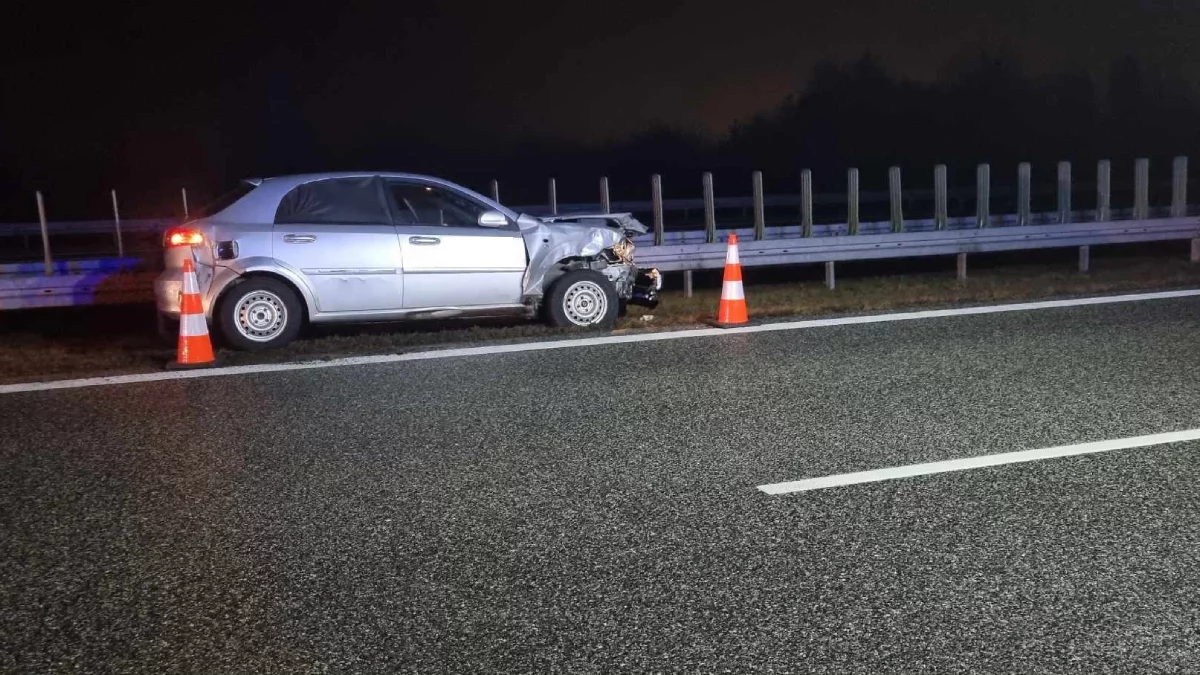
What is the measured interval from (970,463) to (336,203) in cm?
623

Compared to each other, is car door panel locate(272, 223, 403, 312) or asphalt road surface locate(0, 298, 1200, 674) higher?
car door panel locate(272, 223, 403, 312)

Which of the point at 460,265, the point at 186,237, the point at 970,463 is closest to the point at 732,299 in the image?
the point at 460,265

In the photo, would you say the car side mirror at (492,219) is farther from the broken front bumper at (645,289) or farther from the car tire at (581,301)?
the broken front bumper at (645,289)

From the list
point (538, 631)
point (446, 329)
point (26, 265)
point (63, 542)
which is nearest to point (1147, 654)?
point (538, 631)

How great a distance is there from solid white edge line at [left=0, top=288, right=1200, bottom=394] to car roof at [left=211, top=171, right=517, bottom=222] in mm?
1515

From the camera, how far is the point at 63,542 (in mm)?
4477

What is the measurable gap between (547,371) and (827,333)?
274 centimetres

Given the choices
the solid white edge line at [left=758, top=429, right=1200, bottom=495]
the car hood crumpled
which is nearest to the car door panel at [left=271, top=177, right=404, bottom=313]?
the car hood crumpled

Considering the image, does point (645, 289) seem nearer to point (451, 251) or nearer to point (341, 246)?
point (451, 251)

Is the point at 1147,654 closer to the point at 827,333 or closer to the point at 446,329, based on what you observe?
the point at 827,333

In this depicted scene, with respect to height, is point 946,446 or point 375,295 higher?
point 375,295

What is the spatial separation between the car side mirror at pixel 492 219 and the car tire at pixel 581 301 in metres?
0.74

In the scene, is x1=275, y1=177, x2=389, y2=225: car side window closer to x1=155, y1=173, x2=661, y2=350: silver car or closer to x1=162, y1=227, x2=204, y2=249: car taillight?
x1=155, y1=173, x2=661, y2=350: silver car

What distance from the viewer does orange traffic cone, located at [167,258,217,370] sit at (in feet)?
28.0
